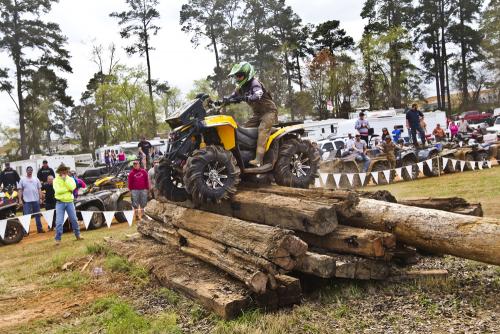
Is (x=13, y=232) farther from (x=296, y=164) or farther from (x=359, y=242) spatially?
(x=359, y=242)

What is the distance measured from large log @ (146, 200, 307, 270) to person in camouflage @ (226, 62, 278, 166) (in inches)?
64.9

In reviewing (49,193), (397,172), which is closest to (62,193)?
(49,193)

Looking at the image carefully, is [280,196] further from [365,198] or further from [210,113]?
[210,113]

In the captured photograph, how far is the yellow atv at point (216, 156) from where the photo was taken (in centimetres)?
679

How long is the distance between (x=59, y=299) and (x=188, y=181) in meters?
2.34

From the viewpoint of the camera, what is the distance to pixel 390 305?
4734 millimetres

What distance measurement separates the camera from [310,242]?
19.1ft

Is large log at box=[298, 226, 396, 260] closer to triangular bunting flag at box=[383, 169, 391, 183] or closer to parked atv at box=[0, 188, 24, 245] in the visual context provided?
parked atv at box=[0, 188, 24, 245]

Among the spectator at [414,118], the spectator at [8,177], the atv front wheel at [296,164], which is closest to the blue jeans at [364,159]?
the spectator at [414,118]

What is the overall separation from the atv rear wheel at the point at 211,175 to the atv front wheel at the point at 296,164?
4.81 feet

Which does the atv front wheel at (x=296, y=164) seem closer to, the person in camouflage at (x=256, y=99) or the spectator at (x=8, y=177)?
the person in camouflage at (x=256, y=99)

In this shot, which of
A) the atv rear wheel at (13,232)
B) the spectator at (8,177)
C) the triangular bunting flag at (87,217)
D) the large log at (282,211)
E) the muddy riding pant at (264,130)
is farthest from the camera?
the spectator at (8,177)

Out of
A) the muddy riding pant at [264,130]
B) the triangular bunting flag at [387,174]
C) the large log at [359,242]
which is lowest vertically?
the triangular bunting flag at [387,174]

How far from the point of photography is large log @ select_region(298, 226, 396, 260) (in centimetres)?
499
